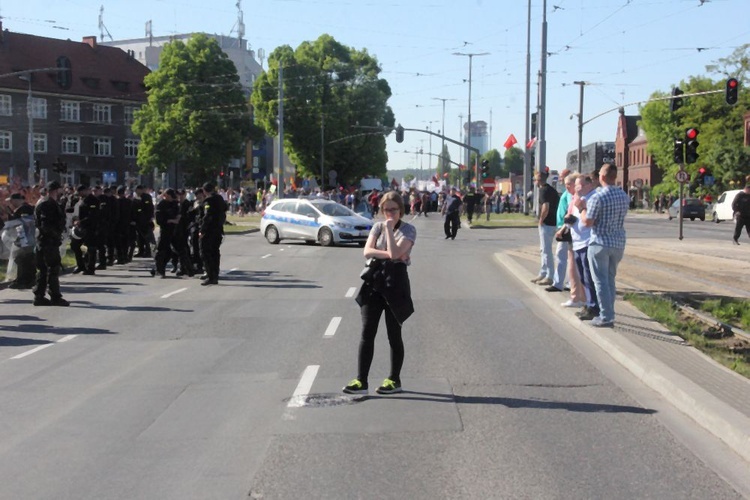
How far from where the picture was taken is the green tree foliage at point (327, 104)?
3123 inches

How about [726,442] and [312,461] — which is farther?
[726,442]

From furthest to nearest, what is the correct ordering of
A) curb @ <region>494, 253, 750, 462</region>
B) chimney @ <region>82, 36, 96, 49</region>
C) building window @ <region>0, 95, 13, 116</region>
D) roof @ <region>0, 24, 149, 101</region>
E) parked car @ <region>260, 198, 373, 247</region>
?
chimney @ <region>82, 36, 96, 49</region> → roof @ <region>0, 24, 149, 101</region> → building window @ <region>0, 95, 13, 116</region> → parked car @ <region>260, 198, 373, 247</region> → curb @ <region>494, 253, 750, 462</region>

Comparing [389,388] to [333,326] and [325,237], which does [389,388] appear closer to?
[333,326]

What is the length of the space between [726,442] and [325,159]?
7563 cm

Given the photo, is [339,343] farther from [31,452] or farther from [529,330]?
[31,452]

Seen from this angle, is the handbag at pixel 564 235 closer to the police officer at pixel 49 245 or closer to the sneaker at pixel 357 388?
A: the sneaker at pixel 357 388

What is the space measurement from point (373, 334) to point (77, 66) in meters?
80.6

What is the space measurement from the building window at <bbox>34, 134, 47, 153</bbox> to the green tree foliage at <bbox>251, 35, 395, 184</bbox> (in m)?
17.0

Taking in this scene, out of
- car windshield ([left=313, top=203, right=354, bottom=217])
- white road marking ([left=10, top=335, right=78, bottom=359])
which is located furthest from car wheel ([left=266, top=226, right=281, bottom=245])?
white road marking ([left=10, top=335, right=78, bottom=359])

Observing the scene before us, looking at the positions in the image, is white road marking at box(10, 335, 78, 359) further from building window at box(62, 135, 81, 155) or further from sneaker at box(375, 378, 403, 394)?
building window at box(62, 135, 81, 155)

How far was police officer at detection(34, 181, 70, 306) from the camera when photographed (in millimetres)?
14352

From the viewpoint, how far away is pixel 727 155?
257ft

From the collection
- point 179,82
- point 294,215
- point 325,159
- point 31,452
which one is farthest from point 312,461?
point 325,159

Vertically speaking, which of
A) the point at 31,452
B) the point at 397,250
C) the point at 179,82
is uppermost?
the point at 179,82
